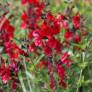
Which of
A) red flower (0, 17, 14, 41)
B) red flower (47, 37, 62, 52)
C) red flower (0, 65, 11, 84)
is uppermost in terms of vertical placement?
red flower (0, 17, 14, 41)

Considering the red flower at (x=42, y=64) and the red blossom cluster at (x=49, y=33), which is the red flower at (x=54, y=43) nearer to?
the red blossom cluster at (x=49, y=33)

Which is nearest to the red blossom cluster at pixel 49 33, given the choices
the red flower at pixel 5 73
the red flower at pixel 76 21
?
the red flower at pixel 76 21

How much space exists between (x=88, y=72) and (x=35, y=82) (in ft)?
1.19

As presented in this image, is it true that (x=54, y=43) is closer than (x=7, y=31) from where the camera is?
Yes

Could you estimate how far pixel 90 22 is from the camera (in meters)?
2.74

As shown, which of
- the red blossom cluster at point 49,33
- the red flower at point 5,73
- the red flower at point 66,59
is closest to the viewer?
the red blossom cluster at point 49,33

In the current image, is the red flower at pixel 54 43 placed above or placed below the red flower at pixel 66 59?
above

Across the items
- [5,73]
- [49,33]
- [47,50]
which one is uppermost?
[49,33]

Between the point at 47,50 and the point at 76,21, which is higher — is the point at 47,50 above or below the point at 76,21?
below

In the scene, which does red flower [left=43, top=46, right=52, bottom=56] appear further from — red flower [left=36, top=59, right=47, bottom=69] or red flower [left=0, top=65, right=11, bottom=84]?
red flower [left=0, top=65, right=11, bottom=84]

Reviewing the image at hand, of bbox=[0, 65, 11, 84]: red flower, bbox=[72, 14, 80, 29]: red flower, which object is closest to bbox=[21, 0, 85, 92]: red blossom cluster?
bbox=[72, 14, 80, 29]: red flower

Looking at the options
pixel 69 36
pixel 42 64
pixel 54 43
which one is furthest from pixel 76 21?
pixel 42 64

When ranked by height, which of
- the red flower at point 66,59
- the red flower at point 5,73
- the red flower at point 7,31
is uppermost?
the red flower at point 7,31

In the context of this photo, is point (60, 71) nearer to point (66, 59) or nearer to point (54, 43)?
point (66, 59)
